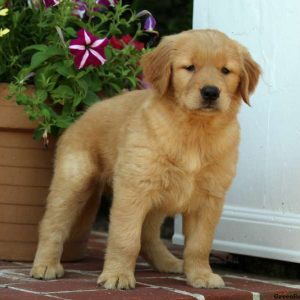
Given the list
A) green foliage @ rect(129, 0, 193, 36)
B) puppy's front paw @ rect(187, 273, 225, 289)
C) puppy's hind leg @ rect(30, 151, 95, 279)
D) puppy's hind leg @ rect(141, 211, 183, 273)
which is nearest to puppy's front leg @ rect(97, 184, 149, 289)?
puppy's front paw @ rect(187, 273, 225, 289)

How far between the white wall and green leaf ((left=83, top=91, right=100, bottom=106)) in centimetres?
85

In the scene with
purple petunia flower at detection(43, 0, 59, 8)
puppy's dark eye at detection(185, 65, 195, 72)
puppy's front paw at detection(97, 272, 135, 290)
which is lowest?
puppy's front paw at detection(97, 272, 135, 290)

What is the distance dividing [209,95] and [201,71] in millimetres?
147

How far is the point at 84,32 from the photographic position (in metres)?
4.53

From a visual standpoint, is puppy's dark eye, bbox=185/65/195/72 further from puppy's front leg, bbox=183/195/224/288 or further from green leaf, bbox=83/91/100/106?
green leaf, bbox=83/91/100/106

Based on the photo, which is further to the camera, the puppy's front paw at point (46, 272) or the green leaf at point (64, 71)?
the green leaf at point (64, 71)

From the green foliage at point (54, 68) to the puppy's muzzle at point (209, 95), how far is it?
1.01 m

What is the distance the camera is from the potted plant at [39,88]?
179 inches

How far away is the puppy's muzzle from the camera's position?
12.4 ft

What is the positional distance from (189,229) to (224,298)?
0.53 meters

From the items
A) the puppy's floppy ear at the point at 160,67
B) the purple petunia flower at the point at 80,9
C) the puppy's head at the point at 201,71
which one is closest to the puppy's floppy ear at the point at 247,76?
the puppy's head at the point at 201,71

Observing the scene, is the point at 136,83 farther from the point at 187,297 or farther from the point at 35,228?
the point at 187,297

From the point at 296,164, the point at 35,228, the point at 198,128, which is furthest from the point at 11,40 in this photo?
the point at 296,164

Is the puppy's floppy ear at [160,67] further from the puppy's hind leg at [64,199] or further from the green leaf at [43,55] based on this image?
the green leaf at [43,55]
